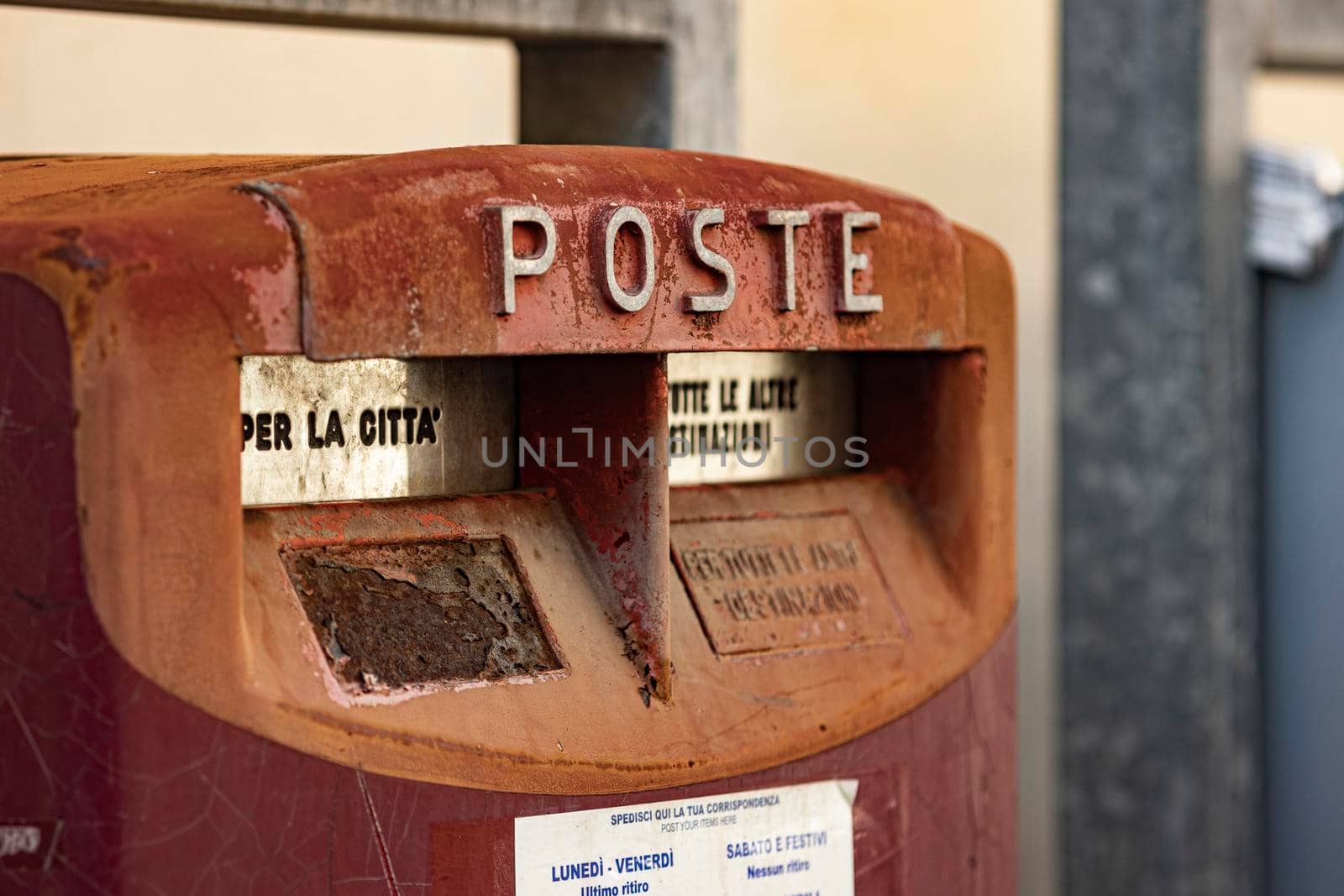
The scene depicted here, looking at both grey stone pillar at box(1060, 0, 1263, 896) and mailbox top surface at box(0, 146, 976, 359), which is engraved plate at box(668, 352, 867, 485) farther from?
grey stone pillar at box(1060, 0, 1263, 896)

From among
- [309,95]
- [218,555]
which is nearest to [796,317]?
[218,555]

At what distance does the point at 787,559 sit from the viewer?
2164mm

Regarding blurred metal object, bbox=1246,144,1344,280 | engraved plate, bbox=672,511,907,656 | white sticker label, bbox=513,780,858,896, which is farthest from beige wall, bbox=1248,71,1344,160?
white sticker label, bbox=513,780,858,896

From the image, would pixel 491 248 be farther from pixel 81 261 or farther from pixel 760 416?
pixel 760 416

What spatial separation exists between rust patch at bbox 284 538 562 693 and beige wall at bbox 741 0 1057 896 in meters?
2.74

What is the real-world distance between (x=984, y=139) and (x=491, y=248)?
3210mm

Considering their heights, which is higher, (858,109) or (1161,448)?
(858,109)

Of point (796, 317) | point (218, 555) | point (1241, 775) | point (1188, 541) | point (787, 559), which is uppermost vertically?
point (796, 317)

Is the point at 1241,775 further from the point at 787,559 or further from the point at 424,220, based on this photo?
A: the point at 424,220

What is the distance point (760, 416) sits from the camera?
226 centimetres

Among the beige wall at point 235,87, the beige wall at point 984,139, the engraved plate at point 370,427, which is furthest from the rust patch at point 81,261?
the beige wall at point 984,139

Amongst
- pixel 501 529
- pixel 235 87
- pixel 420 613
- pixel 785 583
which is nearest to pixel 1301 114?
pixel 235 87

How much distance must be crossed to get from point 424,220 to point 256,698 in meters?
0.43

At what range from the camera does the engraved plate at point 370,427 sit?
1776 millimetres
